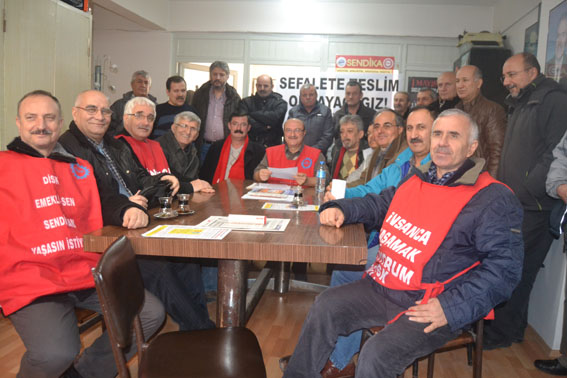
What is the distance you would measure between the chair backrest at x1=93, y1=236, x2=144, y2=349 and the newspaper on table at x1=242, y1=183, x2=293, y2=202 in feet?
3.90

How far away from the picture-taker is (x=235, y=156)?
13.5 ft

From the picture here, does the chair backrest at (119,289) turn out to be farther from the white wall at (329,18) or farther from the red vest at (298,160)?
the white wall at (329,18)

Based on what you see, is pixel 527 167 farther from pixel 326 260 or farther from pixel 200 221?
pixel 200 221

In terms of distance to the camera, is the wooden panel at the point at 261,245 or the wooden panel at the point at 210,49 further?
the wooden panel at the point at 210,49

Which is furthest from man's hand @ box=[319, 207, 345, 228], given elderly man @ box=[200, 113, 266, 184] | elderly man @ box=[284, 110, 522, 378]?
elderly man @ box=[200, 113, 266, 184]

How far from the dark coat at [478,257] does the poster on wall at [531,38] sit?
3.86m

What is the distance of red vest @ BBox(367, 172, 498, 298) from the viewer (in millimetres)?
1637

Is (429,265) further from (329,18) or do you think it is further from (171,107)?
(329,18)

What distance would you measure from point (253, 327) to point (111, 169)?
1.29 metres

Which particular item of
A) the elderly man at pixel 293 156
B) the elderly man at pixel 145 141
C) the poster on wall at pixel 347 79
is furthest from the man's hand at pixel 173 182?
the poster on wall at pixel 347 79

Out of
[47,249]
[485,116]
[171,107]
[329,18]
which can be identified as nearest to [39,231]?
[47,249]

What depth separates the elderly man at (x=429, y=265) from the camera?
1.52 m

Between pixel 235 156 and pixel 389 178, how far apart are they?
190 cm

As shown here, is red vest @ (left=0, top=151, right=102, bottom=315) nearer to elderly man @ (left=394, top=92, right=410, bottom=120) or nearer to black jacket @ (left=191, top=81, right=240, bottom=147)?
black jacket @ (left=191, top=81, right=240, bottom=147)
